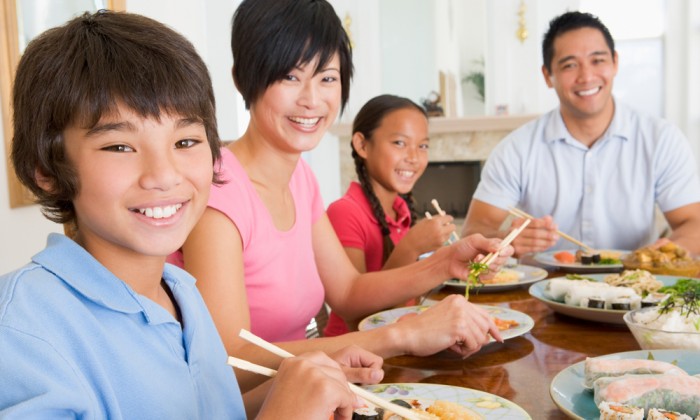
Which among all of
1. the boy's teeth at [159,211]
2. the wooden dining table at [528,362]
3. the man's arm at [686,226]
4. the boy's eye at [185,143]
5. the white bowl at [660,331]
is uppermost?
the boy's eye at [185,143]

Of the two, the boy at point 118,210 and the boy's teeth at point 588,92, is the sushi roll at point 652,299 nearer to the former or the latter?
the boy at point 118,210

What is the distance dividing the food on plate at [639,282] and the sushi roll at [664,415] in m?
0.79

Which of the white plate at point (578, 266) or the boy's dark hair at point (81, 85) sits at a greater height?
the boy's dark hair at point (81, 85)

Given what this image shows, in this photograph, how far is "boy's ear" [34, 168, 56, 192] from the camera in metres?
0.96

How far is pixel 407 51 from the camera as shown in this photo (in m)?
6.79

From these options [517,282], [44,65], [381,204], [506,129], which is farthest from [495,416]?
[506,129]

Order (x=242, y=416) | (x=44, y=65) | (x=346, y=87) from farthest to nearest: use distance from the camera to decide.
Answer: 1. (x=346, y=87)
2. (x=242, y=416)
3. (x=44, y=65)

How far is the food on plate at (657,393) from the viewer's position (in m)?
0.89

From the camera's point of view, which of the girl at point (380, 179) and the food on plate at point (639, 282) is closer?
the food on plate at point (639, 282)

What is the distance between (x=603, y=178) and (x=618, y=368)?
2105mm

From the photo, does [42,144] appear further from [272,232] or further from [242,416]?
[272,232]

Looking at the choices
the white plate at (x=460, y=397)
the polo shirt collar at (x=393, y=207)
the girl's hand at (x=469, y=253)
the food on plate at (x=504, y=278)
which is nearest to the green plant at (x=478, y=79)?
the polo shirt collar at (x=393, y=207)

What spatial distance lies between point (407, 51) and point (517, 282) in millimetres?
5181

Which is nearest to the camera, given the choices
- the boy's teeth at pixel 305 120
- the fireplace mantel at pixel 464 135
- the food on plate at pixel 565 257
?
the boy's teeth at pixel 305 120
